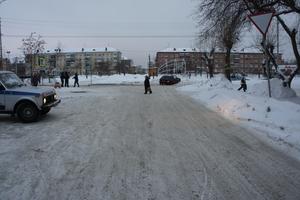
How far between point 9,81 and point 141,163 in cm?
831

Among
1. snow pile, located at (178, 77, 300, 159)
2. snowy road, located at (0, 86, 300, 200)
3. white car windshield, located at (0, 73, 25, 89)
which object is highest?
white car windshield, located at (0, 73, 25, 89)

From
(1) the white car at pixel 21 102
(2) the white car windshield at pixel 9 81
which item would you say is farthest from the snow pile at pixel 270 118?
(2) the white car windshield at pixel 9 81

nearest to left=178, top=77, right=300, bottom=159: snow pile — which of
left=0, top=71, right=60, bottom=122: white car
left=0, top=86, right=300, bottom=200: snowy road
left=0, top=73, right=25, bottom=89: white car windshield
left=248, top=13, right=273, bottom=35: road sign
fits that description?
left=0, top=86, right=300, bottom=200: snowy road

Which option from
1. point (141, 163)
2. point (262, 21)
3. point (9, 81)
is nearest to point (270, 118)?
point (262, 21)

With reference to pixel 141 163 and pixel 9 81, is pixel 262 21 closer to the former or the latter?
pixel 141 163

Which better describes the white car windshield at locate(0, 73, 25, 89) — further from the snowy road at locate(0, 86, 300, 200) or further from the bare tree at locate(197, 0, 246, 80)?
the bare tree at locate(197, 0, 246, 80)

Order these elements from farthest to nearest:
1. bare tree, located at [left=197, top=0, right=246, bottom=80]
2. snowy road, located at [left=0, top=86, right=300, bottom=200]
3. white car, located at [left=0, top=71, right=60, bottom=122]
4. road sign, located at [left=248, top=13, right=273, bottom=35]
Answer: bare tree, located at [left=197, top=0, right=246, bottom=80] → white car, located at [left=0, top=71, right=60, bottom=122] → road sign, located at [left=248, top=13, right=273, bottom=35] → snowy road, located at [left=0, top=86, right=300, bottom=200]

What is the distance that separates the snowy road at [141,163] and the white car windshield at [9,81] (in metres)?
1.85

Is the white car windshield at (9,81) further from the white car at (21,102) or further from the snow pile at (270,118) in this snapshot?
the snow pile at (270,118)

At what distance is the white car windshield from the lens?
521 inches

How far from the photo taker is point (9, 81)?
13.6m

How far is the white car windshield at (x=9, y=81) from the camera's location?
521 inches

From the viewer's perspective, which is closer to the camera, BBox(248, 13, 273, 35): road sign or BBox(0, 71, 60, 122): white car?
BBox(248, 13, 273, 35): road sign

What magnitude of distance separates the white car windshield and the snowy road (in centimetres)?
185
